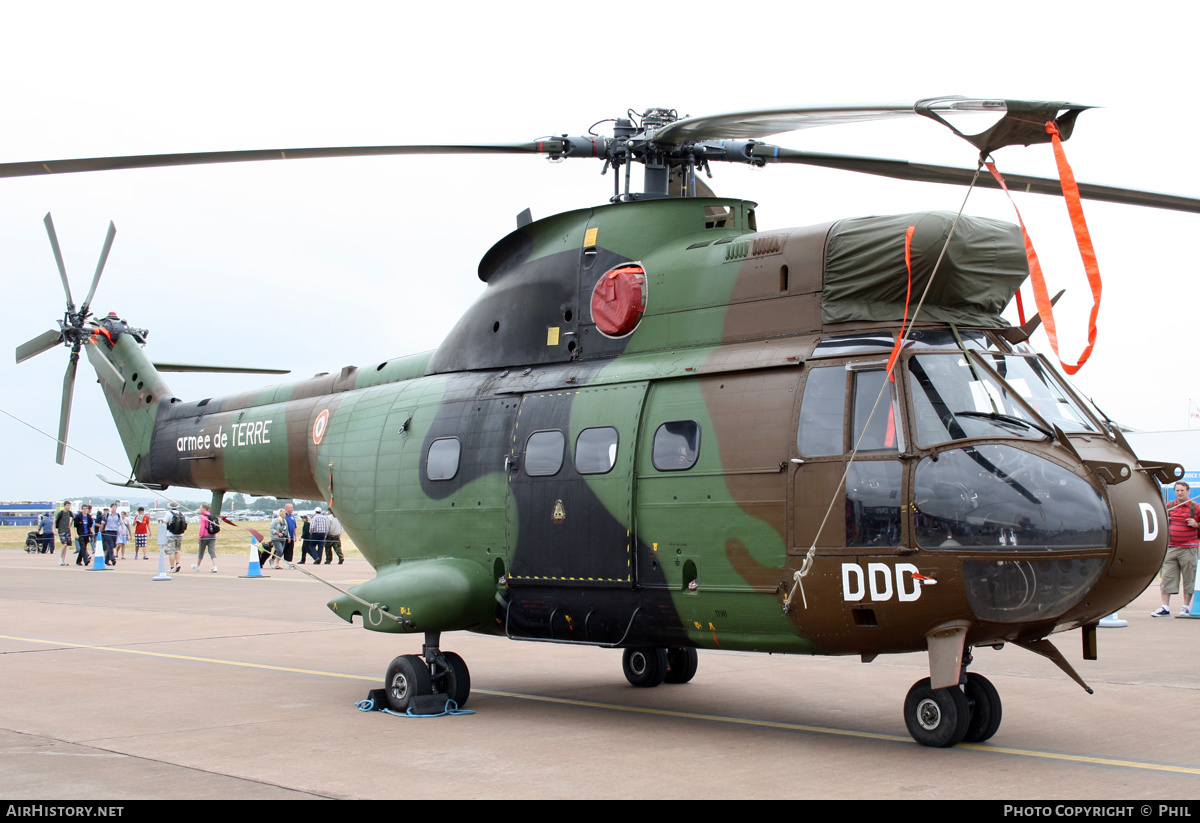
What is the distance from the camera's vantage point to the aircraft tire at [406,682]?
31.0ft

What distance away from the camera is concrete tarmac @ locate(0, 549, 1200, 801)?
6.71 metres

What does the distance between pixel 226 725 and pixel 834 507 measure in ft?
17.0

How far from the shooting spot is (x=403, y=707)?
9523mm

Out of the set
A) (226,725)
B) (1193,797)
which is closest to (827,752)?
(1193,797)

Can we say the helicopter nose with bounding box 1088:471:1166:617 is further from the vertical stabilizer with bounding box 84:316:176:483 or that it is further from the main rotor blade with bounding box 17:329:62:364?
the main rotor blade with bounding box 17:329:62:364

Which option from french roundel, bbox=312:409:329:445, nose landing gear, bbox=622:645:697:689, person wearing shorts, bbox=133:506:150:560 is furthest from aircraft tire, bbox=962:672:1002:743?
person wearing shorts, bbox=133:506:150:560

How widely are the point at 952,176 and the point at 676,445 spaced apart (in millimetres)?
3268

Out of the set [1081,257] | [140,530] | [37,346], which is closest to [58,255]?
[37,346]

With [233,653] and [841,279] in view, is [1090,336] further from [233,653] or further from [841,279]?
[233,653]

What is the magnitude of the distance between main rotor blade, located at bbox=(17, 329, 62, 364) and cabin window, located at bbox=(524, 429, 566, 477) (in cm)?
1115

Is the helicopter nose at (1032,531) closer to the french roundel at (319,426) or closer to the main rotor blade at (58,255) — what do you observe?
the french roundel at (319,426)

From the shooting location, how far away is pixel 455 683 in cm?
968

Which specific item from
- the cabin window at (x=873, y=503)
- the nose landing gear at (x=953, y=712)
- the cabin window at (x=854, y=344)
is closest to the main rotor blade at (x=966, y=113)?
the cabin window at (x=854, y=344)
